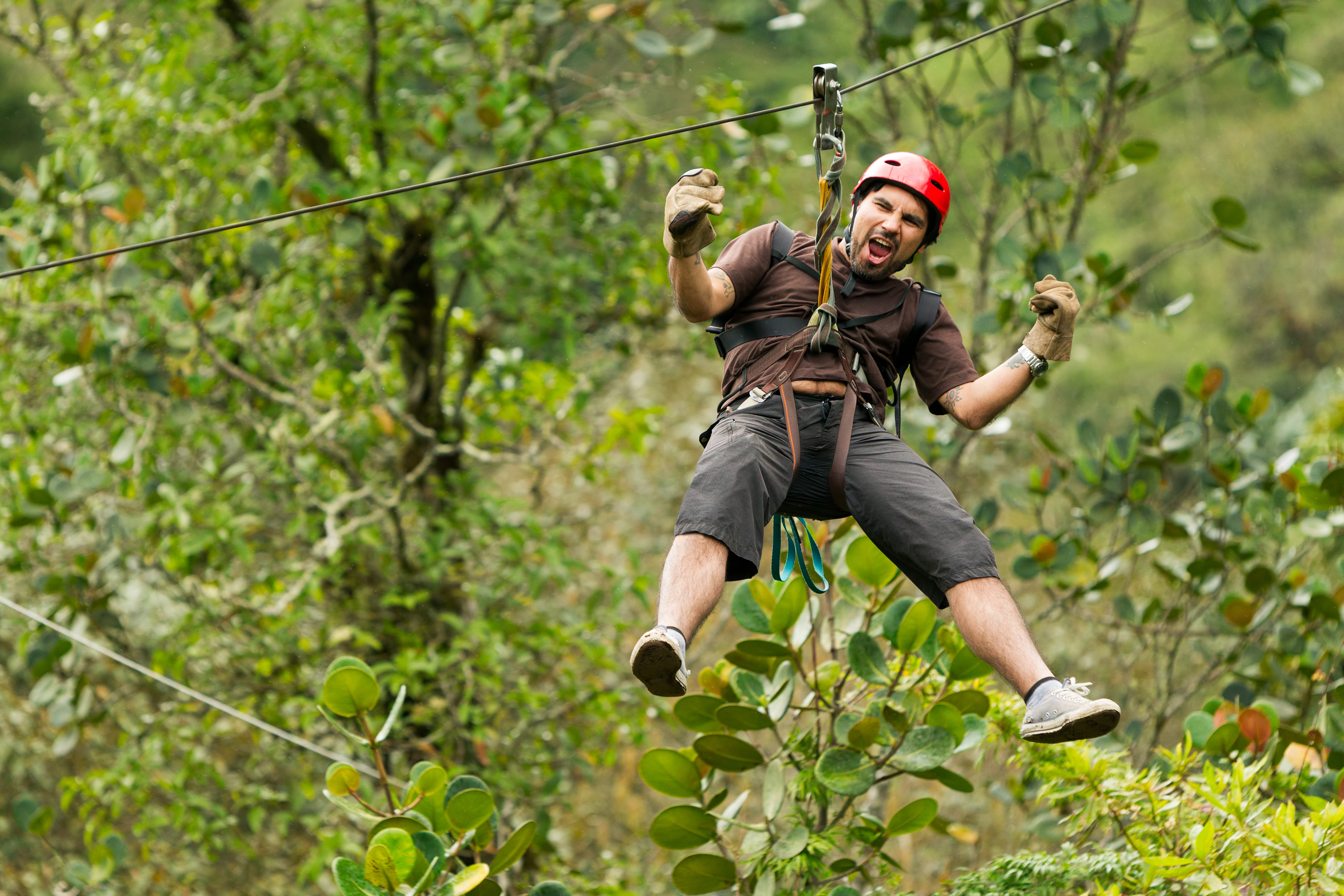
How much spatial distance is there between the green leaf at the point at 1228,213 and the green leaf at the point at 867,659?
2371mm

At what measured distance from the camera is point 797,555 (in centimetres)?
275

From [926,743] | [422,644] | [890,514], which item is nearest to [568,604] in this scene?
[422,644]

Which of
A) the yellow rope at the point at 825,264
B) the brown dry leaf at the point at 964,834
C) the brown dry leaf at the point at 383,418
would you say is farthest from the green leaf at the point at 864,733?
the brown dry leaf at the point at 383,418

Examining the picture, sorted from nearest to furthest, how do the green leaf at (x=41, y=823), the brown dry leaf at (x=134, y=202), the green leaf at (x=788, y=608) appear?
the green leaf at (x=788, y=608), the brown dry leaf at (x=134, y=202), the green leaf at (x=41, y=823)

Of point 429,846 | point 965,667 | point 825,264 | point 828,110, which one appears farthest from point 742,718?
point 828,110

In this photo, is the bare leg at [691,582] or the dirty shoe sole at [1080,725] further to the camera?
the bare leg at [691,582]

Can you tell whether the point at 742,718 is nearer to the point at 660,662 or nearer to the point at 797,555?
the point at 797,555

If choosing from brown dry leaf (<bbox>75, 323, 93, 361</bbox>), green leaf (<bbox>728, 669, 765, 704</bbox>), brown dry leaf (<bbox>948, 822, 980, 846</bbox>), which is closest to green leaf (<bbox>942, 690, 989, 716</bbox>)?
green leaf (<bbox>728, 669, 765, 704</bbox>)

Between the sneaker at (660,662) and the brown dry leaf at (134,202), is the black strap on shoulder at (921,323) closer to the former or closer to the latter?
the sneaker at (660,662)

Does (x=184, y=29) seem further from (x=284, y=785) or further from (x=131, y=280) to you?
(x=284, y=785)

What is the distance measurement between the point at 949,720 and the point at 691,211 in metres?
1.40

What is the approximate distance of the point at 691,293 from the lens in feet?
8.11

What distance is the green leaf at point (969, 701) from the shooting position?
3.04m

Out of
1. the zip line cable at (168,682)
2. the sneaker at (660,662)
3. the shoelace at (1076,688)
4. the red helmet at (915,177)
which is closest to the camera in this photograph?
the sneaker at (660,662)
